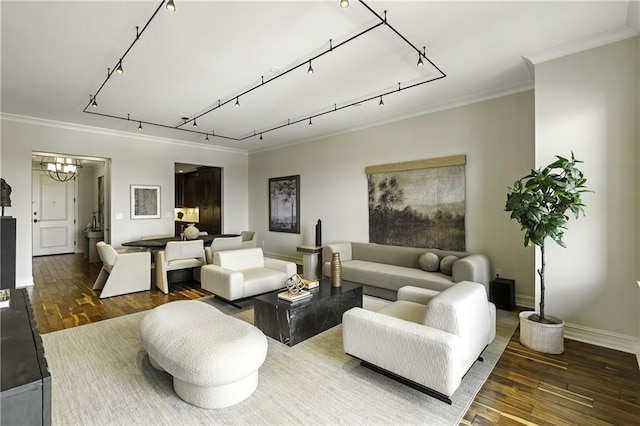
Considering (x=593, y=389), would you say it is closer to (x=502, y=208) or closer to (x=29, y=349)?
(x=502, y=208)

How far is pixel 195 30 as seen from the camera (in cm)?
277

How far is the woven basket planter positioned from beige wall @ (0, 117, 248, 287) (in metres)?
7.06

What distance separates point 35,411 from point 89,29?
9.96 ft

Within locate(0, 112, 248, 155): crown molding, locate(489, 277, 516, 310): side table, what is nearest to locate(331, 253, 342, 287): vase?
locate(489, 277, 516, 310): side table

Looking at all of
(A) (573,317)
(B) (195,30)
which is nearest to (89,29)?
(B) (195,30)

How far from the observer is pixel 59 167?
8047 mm

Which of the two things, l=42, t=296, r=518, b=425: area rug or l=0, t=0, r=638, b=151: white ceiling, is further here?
l=0, t=0, r=638, b=151: white ceiling

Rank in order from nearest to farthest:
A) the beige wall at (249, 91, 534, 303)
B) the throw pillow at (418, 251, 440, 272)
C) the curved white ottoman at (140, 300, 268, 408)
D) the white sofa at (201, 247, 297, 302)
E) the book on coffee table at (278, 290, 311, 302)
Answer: the curved white ottoman at (140, 300, 268, 408)
the book on coffee table at (278, 290, 311, 302)
the white sofa at (201, 247, 297, 302)
the beige wall at (249, 91, 534, 303)
the throw pillow at (418, 251, 440, 272)

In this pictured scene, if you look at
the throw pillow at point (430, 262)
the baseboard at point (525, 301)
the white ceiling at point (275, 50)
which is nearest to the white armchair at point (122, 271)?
the white ceiling at point (275, 50)

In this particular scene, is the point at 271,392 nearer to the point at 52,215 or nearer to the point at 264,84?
the point at 264,84

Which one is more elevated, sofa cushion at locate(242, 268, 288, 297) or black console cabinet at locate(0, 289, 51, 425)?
black console cabinet at locate(0, 289, 51, 425)

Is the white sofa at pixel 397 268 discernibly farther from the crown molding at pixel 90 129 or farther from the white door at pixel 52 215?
the white door at pixel 52 215

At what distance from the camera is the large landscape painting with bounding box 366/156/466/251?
15.3ft

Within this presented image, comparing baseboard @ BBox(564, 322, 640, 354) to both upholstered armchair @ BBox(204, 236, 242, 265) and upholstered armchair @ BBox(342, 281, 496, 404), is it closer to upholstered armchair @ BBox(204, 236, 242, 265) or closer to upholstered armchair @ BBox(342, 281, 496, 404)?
upholstered armchair @ BBox(342, 281, 496, 404)
